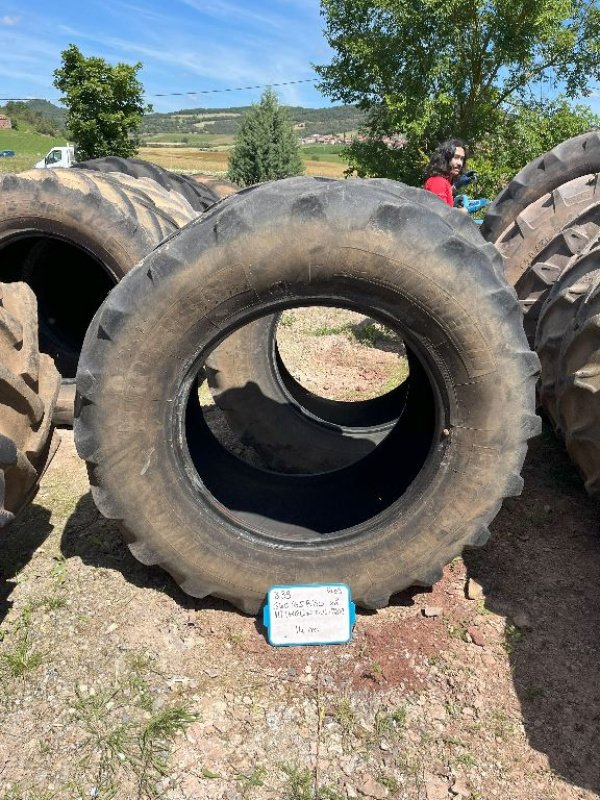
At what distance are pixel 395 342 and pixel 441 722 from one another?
4830mm

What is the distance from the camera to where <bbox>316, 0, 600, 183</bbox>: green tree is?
1332 centimetres

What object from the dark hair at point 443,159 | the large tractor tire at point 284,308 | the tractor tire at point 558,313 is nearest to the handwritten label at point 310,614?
the large tractor tire at point 284,308

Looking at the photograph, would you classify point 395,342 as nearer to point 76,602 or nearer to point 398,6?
point 76,602

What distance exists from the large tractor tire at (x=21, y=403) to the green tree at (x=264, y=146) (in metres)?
28.2

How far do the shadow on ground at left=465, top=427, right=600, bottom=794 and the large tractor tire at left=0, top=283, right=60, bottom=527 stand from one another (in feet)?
6.58

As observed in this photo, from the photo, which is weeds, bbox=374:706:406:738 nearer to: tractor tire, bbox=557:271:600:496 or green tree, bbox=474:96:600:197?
tractor tire, bbox=557:271:600:496

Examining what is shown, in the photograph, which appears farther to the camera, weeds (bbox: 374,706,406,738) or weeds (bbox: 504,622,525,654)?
weeds (bbox: 504,622,525,654)

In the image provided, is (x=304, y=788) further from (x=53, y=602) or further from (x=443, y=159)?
(x=443, y=159)

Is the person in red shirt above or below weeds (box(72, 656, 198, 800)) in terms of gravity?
above

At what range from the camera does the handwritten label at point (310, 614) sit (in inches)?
100

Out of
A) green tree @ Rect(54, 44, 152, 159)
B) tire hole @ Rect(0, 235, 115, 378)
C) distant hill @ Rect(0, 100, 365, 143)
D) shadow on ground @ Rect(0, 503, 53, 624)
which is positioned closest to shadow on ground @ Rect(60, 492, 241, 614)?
shadow on ground @ Rect(0, 503, 53, 624)

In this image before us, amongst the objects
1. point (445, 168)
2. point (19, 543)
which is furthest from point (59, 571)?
point (445, 168)

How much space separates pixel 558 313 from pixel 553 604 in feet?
4.61

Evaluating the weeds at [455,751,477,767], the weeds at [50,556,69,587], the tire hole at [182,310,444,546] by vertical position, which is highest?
the tire hole at [182,310,444,546]
